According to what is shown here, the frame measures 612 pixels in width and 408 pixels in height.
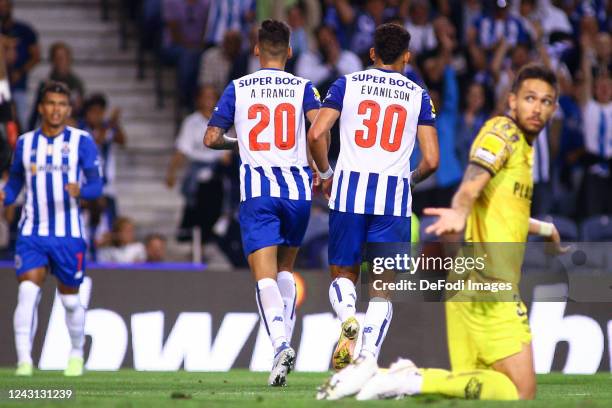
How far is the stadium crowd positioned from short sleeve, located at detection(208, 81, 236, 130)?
520 centimetres

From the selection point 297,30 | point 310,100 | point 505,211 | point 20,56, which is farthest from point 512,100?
point 20,56

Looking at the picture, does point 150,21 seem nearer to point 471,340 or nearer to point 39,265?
point 39,265

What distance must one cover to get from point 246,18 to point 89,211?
3744 millimetres

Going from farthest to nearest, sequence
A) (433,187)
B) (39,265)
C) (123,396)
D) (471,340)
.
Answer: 1. (433,187)
2. (39,265)
3. (123,396)
4. (471,340)

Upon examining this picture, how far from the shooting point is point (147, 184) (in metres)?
17.8

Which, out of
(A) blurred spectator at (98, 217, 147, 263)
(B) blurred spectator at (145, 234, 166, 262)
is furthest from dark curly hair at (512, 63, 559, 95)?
(A) blurred spectator at (98, 217, 147, 263)

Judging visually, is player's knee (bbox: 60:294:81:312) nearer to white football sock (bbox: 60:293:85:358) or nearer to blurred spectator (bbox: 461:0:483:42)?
white football sock (bbox: 60:293:85:358)

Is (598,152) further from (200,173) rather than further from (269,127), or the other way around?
(269,127)

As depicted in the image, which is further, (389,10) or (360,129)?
(389,10)

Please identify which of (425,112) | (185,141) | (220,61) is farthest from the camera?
(220,61)

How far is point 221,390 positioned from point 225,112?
1904mm

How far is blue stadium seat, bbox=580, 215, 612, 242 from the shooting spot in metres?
15.5

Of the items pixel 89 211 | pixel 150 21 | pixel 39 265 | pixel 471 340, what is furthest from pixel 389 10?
pixel 471 340

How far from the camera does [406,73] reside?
1475 centimetres
